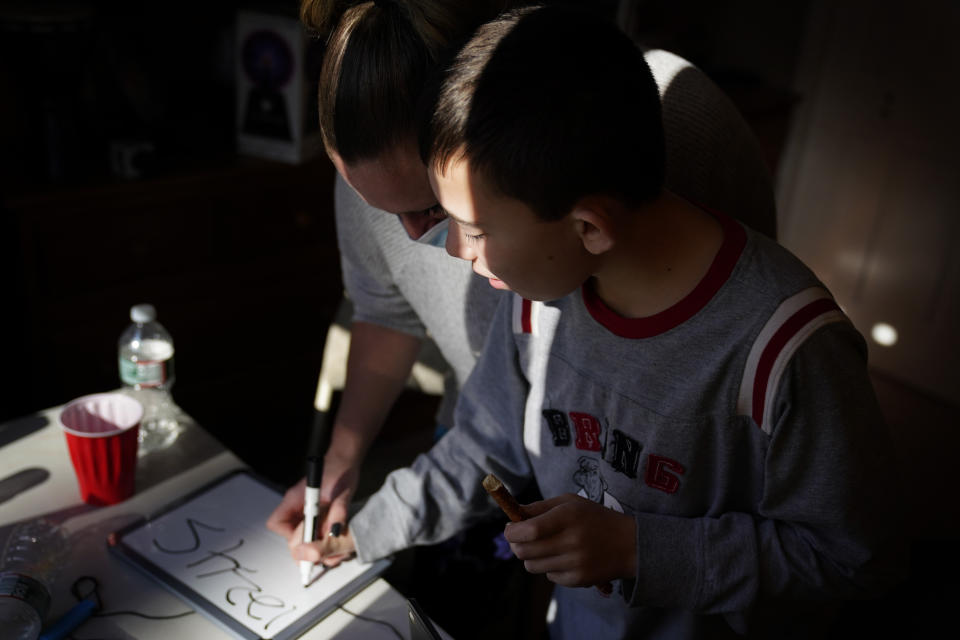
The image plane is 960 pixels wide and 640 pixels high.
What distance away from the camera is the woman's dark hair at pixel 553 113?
74 centimetres

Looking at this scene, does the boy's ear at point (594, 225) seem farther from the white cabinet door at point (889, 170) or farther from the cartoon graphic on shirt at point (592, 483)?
the white cabinet door at point (889, 170)

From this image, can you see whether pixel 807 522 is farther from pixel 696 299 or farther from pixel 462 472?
pixel 462 472

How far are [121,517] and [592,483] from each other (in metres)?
0.59

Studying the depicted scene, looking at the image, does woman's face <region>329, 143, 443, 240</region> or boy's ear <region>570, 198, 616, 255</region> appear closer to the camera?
boy's ear <region>570, 198, 616, 255</region>

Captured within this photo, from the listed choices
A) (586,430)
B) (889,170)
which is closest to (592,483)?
(586,430)

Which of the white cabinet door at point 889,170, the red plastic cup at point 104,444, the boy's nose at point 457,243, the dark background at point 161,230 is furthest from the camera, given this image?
the white cabinet door at point 889,170

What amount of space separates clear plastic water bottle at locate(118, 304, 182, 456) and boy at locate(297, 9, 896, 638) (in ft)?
1.96

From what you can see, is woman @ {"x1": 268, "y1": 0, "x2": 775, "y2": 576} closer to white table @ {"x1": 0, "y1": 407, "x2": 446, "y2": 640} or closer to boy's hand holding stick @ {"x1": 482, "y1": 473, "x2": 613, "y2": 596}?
white table @ {"x1": 0, "y1": 407, "x2": 446, "y2": 640}

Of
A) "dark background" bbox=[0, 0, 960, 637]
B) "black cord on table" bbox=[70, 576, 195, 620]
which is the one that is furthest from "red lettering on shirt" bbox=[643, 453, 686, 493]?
"dark background" bbox=[0, 0, 960, 637]

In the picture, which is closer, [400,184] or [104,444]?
[400,184]

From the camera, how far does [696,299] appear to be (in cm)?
83

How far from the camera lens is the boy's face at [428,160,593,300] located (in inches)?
31.3

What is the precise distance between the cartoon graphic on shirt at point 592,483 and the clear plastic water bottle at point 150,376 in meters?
0.62

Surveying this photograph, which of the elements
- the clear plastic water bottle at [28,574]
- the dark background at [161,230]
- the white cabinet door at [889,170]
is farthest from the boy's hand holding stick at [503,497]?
the white cabinet door at [889,170]
